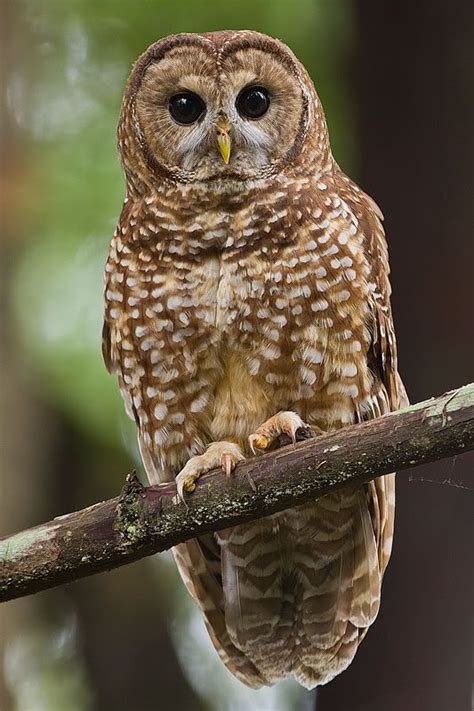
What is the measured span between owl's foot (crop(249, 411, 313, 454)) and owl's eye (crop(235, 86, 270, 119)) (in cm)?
103

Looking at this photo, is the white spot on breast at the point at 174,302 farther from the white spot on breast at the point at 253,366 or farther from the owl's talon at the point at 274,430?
the owl's talon at the point at 274,430

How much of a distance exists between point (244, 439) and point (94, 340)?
1796mm

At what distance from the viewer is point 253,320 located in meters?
3.69

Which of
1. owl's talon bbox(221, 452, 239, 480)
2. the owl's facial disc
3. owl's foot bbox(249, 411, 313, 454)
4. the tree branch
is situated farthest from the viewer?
the owl's facial disc

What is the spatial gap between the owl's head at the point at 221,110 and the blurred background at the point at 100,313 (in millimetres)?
432

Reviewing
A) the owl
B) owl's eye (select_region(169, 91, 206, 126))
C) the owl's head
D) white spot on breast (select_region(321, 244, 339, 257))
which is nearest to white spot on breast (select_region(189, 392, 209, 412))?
the owl

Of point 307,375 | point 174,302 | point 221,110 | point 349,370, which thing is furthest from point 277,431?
point 221,110

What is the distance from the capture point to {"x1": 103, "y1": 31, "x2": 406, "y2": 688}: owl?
3.72 metres

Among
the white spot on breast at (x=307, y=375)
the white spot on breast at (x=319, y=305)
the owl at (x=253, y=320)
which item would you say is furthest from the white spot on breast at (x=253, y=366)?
the white spot on breast at (x=319, y=305)

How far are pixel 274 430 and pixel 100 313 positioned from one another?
2046mm

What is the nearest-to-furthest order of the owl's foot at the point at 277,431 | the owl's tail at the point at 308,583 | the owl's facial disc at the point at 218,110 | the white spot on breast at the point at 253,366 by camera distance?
the owl's foot at the point at 277,431
the white spot on breast at the point at 253,366
the owl's facial disc at the point at 218,110
the owl's tail at the point at 308,583

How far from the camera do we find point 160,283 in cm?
381

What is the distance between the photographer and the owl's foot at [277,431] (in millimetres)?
3627

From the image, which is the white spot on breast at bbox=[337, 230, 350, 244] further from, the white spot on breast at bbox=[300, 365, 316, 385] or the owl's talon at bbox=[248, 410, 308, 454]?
the owl's talon at bbox=[248, 410, 308, 454]
